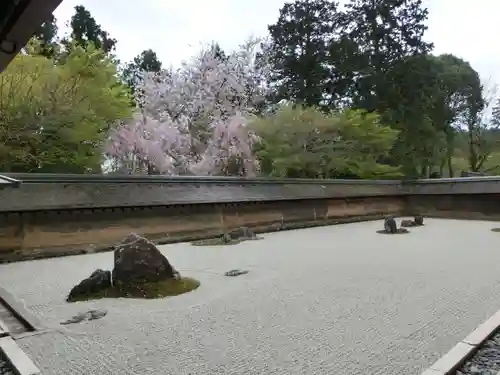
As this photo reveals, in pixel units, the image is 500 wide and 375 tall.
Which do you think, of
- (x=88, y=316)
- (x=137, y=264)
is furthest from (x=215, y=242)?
(x=88, y=316)

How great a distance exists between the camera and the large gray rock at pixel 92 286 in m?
3.64

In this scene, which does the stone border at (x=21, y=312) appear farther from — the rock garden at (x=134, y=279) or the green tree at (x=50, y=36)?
the green tree at (x=50, y=36)

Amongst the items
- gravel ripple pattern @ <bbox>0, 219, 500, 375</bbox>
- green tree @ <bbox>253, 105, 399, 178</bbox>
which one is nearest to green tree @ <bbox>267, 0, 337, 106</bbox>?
green tree @ <bbox>253, 105, 399, 178</bbox>

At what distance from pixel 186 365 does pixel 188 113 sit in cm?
1296

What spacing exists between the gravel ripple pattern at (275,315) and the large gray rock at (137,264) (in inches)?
16.4

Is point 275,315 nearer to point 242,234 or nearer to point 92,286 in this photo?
point 92,286

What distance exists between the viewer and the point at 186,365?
219 cm

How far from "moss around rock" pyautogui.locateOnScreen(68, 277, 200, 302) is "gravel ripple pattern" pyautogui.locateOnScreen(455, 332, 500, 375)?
2455 millimetres

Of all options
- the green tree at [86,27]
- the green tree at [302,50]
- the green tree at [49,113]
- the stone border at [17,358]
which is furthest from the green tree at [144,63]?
the stone border at [17,358]

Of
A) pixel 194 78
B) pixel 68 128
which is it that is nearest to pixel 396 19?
pixel 194 78

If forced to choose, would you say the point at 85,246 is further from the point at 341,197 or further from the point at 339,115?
the point at 339,115

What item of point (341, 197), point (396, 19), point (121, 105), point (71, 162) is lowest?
point (341, 197)

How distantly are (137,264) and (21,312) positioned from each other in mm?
1046

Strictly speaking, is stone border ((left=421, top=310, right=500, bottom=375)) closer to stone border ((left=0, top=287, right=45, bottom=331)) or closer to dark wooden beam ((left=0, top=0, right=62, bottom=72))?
dark wooden beam ((left=0, top=0, right=62, bottom=72))
